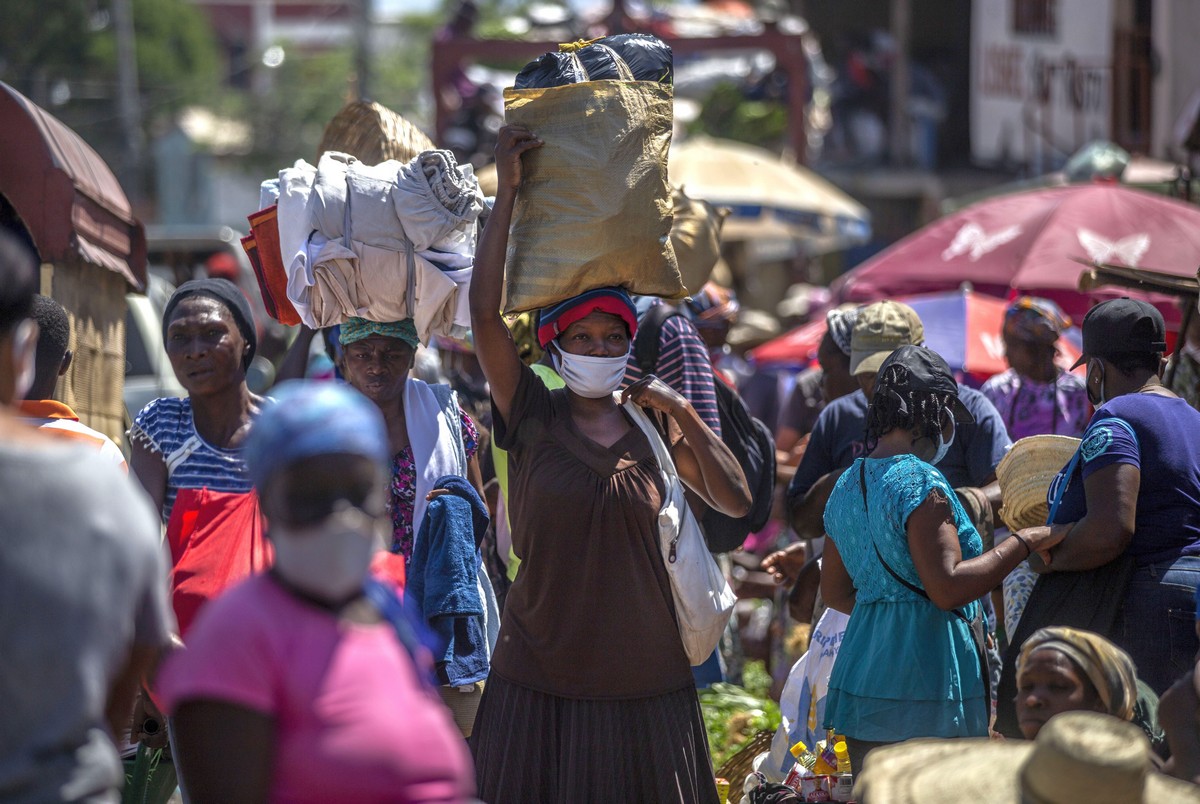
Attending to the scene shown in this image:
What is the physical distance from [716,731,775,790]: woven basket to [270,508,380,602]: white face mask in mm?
3171

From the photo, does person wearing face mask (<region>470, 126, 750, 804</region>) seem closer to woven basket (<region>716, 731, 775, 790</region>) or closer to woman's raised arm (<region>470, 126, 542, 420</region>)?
woman's raised arm (<region>470, 126, 542, 420</region>)

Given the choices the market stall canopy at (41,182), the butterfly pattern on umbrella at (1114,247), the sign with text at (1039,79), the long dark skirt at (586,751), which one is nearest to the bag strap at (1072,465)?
the long dark skirt at (586,751)

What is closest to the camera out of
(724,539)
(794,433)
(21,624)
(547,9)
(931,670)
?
(21,624)

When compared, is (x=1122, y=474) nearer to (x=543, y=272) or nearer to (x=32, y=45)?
(x=543, y=272)

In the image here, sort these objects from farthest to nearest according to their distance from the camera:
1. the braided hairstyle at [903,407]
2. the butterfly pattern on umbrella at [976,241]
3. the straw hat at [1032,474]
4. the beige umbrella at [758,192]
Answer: the beige umbrella at [758,192]
the butterfly pattern on umbrella at [976,241]
the straw hat at [1032,474]
the braided hairstyle at [903,407]

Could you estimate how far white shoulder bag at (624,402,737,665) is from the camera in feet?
13.6

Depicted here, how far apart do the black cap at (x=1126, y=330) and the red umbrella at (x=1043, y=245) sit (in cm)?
355

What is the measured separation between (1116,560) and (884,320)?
5.79 feet

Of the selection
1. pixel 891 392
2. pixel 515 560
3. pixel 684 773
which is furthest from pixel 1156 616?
pixel 515 560

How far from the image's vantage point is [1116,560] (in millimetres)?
4355

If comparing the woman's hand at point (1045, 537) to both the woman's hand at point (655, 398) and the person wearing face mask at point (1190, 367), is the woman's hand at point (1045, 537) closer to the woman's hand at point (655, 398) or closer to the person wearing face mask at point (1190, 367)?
the woman's hand at point (655, 398)

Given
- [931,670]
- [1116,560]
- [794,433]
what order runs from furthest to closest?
[794,433] → [1116,560] → [931,670]

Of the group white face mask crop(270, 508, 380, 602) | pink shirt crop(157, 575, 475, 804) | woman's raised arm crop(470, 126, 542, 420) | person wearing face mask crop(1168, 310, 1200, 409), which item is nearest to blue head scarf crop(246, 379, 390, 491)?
white face mask crop(270, 508, 380, 602)

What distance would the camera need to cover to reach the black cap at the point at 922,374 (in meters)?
4.24
